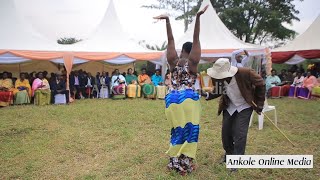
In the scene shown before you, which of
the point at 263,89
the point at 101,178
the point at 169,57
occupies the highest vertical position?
the point at 169,57

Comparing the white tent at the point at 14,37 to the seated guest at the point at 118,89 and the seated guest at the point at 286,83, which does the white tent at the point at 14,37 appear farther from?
the seated guest at the point at 286,83

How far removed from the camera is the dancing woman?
3.33m

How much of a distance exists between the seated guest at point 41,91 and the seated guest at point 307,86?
9.77 metres

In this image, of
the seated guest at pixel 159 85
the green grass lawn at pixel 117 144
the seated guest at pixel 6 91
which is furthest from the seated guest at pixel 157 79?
the seated guest at pixel 6 91

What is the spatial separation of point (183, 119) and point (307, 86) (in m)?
10.0

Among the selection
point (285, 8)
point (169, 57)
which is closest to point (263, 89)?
point (169, 57)

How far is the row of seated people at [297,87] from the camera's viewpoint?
1157 centimetres

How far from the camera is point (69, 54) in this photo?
10.9m

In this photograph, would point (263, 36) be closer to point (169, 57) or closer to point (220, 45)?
point (220, 45)

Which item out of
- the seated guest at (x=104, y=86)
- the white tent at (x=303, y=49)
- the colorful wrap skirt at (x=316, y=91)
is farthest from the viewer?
the white tent at (x=303, y=49)

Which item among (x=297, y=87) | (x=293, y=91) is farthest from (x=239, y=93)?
(x=293, y=91)

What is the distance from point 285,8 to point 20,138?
65.9 feet

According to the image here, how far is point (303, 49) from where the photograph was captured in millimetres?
13867

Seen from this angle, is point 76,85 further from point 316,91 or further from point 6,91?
point 316,91
